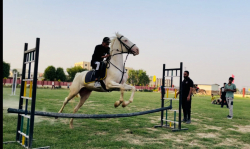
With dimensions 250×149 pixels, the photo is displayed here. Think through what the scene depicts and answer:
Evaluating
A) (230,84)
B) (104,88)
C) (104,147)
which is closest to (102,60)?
(104,88)

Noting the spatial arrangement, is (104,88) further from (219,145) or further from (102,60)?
(219,145)

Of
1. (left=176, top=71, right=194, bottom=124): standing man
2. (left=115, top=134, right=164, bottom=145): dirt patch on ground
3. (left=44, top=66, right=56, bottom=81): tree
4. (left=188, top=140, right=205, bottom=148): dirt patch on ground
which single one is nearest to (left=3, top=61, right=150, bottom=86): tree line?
(left=44, top=66, right=56, bottom=81): tree

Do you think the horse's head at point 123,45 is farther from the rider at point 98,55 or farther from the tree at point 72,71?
the tree at point 72,71

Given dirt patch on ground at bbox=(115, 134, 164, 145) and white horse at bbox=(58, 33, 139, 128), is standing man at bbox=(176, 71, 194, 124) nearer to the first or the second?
dirt patch on ground at bbox=(115, 134, 164, 145)

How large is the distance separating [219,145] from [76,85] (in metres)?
4.87

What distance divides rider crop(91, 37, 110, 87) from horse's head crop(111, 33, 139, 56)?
24cm

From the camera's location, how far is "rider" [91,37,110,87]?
6426mm

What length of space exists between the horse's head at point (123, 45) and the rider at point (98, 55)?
0.78 ft

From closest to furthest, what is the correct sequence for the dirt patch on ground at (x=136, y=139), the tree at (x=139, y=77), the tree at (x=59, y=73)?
the dirt patch on ground at (x=136, y=139) < the tree at (x=59, y=73) < the tree at (x=139, y=77)

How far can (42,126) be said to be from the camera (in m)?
6.92

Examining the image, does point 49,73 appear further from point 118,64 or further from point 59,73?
point 118,64

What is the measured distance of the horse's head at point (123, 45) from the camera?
6301mm

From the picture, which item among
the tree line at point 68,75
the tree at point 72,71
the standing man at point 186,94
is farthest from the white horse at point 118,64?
the tree at point 72,71

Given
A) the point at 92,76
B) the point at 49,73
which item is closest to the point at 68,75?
the point at 49,73
